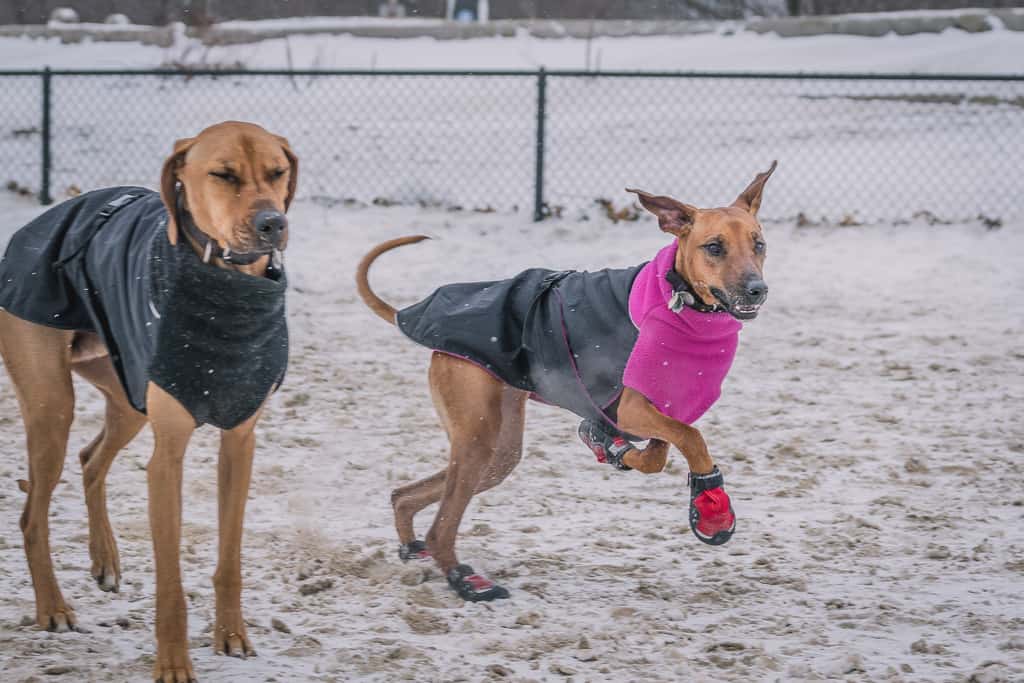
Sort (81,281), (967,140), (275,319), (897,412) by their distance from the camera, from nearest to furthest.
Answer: (275,319) → (81,281) → (897,412) → (967,140)

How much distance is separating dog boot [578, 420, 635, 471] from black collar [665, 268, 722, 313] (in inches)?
21.7

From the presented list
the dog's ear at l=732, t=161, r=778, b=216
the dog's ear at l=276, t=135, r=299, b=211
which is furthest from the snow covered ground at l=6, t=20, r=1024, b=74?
the dog's ear at l=276, t=135, r=299, b=211

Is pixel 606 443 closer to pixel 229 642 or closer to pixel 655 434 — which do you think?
pixel 655 434

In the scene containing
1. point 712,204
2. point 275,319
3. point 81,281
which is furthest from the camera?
point 712,204

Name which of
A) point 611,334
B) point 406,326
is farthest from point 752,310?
point 406,326

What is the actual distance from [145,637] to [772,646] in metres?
1.82

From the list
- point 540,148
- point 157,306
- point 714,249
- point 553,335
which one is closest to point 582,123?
point 540,148

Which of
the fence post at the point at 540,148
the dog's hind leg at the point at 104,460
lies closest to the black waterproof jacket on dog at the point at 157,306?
the dog's hind leg at the point at 104,460

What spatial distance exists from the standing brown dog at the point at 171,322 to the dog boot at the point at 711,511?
1273 millimetres

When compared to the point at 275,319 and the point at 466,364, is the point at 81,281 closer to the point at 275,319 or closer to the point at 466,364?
the point at 275,319

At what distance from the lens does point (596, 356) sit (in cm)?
381

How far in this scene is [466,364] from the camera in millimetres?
3910

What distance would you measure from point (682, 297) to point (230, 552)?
1509mm

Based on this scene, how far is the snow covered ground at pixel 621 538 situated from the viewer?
3373mm
